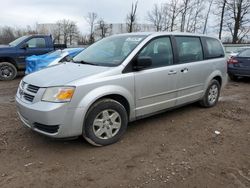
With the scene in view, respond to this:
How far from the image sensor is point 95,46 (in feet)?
16.9

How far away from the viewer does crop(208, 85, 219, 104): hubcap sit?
240 inches

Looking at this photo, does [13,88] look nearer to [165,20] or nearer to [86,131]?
[86,131]

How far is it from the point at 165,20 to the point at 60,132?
131 feet

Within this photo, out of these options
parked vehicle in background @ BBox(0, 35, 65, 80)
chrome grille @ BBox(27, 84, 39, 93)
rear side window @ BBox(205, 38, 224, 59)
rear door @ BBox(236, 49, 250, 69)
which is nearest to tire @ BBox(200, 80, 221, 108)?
rear side window @ BBox(205, 38, 224, 59)

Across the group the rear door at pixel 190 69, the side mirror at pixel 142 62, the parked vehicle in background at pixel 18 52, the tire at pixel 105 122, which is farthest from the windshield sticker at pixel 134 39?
the parked vehicle in background at pixel 18 52

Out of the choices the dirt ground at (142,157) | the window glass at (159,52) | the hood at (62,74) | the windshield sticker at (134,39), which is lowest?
the dirt ground at (142,157)

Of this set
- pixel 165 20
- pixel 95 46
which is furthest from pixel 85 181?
pixel 165 20

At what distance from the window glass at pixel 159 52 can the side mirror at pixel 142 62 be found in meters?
0.20

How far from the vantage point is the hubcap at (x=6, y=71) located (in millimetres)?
10547

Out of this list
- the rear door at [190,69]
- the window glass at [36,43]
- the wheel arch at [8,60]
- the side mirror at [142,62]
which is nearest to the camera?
the side mirror at [142,62]

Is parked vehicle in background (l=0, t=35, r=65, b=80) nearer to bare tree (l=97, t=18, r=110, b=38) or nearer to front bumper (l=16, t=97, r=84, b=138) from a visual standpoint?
front bumper (l=16, t=97, r=84, b=138)

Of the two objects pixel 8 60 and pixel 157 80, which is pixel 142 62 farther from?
→ pixel 8 60

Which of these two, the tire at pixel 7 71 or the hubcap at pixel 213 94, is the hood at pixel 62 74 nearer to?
the hubcap at pixel 213 94

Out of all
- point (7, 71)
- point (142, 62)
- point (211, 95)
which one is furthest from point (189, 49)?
point (7, 71)
